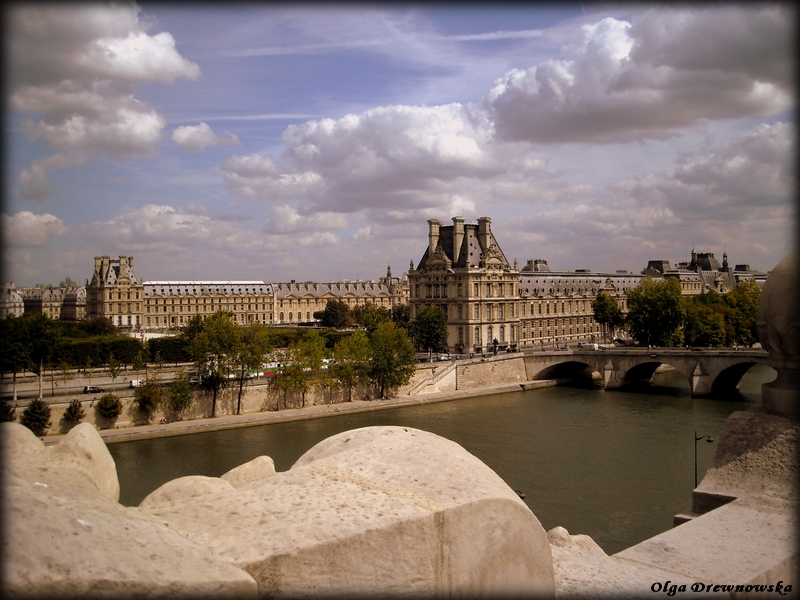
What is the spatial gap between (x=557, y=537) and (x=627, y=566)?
1.39 metres

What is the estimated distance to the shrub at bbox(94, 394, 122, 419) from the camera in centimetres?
2873

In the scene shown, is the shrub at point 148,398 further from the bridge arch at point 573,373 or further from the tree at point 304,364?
the bridge arch at point 573,373

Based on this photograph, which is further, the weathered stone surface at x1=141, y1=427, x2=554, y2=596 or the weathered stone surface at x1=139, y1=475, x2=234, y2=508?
Answer: the weathered stone surface at x1=139, y1=475, x2=234, y2=508

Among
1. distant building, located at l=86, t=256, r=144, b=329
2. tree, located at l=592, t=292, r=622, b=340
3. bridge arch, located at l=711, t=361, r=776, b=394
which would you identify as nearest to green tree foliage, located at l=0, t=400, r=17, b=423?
bridge arch, located at l=711, t=361, r=776, b=394

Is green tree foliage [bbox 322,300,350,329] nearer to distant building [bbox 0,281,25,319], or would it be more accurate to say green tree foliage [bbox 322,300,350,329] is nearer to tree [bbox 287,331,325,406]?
distant building [bbox 0,281,25,319]

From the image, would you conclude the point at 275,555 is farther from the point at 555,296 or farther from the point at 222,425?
the point at 555,296

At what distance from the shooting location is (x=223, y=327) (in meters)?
33.6

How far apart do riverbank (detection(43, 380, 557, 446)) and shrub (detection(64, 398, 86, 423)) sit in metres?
0.79

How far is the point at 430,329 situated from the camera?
48.6m

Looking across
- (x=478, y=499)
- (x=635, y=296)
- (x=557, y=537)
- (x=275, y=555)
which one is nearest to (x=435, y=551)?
(x=478, y=499)

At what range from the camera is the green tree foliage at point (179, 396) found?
3052 centimetres

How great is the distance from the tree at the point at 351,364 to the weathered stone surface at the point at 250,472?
28.3m

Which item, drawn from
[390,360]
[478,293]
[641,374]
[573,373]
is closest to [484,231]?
[478,293]

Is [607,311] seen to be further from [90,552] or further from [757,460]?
[90,552]
